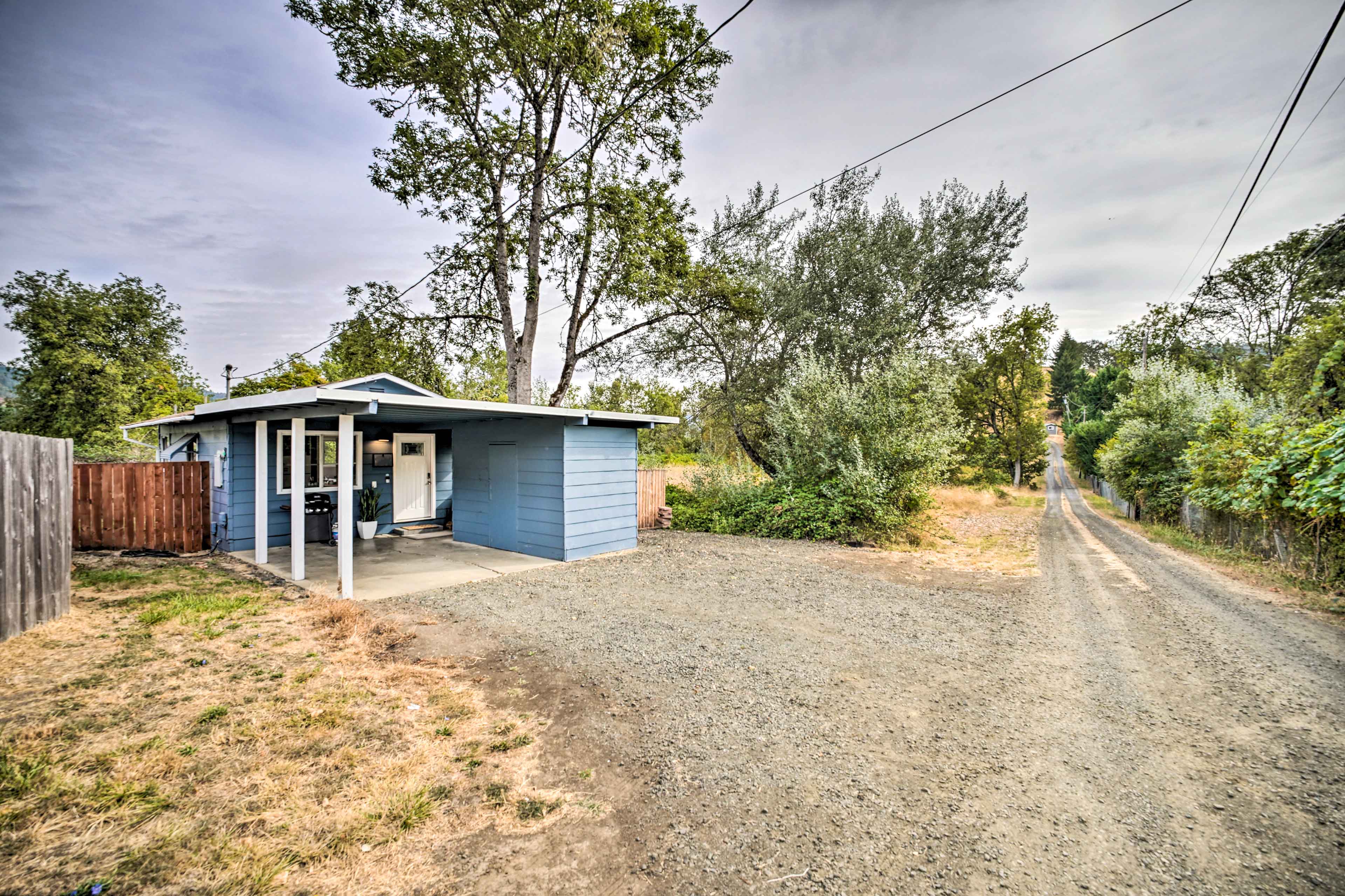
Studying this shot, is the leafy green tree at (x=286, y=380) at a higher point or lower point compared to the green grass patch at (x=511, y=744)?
higher

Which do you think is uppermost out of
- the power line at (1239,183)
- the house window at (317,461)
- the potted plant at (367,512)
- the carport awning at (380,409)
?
the power line at (1239,183)

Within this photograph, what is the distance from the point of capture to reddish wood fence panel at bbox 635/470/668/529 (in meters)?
11.8

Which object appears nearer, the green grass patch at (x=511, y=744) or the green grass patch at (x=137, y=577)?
the green grass patch at (x=511, y=744)

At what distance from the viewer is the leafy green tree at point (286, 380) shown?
2556 centimetres

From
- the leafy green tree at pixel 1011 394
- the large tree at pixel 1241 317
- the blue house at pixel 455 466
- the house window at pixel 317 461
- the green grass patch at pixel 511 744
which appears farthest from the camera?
the leafy green tree at pixel 1011 394

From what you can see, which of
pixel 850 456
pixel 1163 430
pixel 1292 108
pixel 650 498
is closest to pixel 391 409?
pixel 650 498

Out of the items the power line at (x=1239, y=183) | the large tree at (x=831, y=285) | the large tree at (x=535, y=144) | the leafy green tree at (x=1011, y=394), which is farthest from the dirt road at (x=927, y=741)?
the leafy green tree at (x=1011, y=394)

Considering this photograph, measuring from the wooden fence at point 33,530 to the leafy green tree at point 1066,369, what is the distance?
65729 millimetres

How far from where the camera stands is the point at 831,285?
42.2 feet

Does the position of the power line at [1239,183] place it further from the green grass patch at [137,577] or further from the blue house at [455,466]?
the green grass patch at [137,577]

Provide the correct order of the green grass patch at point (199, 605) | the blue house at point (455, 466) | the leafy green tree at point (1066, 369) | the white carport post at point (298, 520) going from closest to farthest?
the green grass patch at point (199, 605)
the white carport post at point (298, 520)
the blue house at point (455, 466)
the leafy green tree at point (1066, 369)

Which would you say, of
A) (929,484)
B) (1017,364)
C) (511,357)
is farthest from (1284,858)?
(1017,364)

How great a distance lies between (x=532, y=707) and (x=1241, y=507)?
911 cm

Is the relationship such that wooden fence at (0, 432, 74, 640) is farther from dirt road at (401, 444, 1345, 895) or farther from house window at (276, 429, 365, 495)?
house window at (276, 429, 365, 495)
